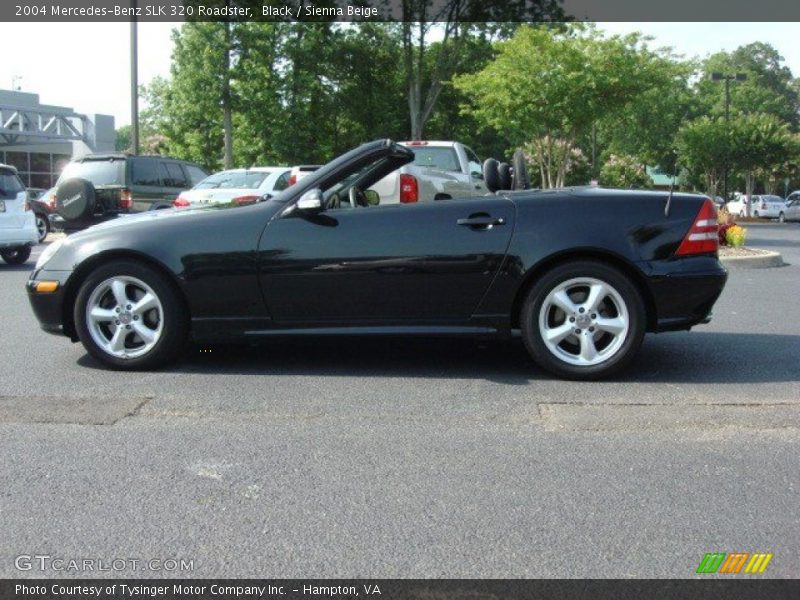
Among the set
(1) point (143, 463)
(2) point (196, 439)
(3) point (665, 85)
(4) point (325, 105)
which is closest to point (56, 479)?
(1) point (143, 463)

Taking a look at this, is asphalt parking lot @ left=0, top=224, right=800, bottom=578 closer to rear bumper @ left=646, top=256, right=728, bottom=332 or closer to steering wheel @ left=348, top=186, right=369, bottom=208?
rear bumper @ left=646, top=256, right=728, bottom=332

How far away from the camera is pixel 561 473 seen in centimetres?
385

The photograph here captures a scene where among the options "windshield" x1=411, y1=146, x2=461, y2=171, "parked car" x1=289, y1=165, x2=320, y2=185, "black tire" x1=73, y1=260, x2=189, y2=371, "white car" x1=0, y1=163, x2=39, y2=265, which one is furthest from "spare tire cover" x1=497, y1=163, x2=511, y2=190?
"parked car" x1=289, y1=165, x2=320, y2=185

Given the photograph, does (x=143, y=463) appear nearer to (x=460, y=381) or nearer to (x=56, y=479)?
(x=56, y=479)

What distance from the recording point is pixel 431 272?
5.47m

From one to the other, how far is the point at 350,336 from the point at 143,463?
1875 millimetres

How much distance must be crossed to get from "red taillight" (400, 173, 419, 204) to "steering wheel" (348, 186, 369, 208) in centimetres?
261

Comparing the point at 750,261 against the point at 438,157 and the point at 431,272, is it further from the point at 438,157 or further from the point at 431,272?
the point at 431,272

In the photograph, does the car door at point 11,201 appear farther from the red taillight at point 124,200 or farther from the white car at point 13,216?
the red taillight at point 124,200

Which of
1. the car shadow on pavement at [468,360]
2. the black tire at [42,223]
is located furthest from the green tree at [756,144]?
the car shadow on pavement at [468,360]

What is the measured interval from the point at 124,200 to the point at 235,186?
6.42ft

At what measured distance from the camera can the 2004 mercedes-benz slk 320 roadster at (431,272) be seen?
17.9 feet

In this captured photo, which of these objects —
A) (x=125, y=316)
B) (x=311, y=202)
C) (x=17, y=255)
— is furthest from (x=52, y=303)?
(x=17, y=255)

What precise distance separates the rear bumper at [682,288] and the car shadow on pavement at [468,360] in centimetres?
39
